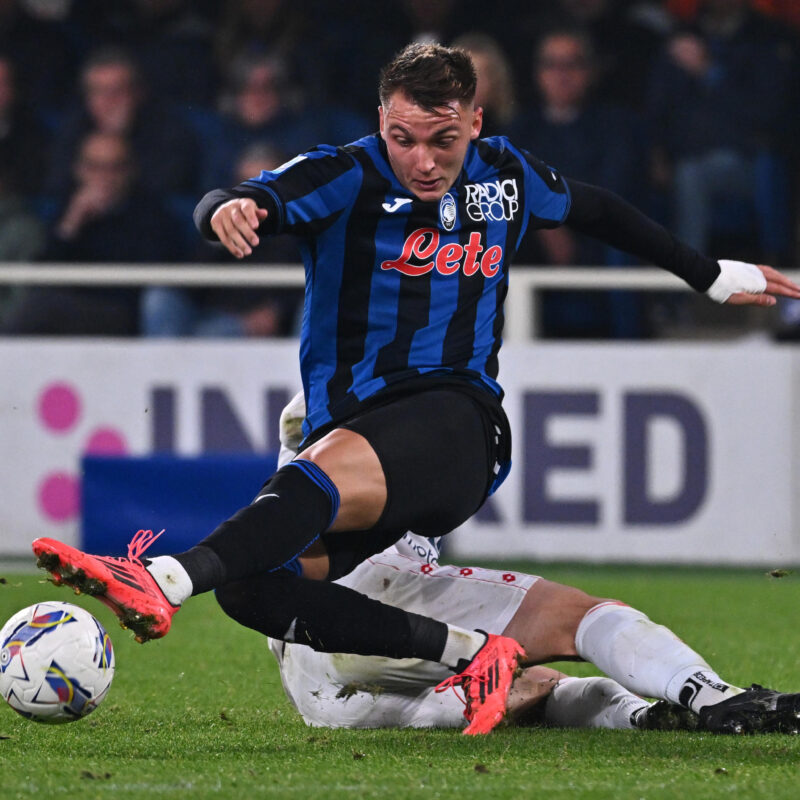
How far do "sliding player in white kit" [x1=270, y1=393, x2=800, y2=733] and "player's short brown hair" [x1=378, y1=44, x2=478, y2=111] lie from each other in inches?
47.1

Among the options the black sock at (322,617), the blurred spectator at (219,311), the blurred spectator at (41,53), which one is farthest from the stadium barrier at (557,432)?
the black sock at (322,617)

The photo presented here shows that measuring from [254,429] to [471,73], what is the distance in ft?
13.8

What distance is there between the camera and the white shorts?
3.71m

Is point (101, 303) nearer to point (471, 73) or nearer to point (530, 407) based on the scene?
point (530, 407)

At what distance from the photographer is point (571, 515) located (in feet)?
25.1

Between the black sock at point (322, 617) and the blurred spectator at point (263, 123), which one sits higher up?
the blurred spectator at point (263, 123)

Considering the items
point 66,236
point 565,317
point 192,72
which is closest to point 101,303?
point 66,236

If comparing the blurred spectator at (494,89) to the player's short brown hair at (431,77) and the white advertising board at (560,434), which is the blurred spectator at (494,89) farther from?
the player's short brown hair at (431,77)

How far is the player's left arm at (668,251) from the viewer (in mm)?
4168

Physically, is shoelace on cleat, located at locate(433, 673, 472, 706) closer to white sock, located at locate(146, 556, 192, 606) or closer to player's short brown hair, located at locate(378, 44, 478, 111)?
white sock, located at locate(146, 556, 192, 606)

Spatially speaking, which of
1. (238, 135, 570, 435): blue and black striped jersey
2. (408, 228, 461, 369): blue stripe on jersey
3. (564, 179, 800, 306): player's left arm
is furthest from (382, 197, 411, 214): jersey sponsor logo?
(564, 179, 800, 306): player's left arm

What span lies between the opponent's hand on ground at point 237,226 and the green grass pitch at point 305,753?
83cm

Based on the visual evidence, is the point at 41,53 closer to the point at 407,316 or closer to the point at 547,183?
the point at 547,183

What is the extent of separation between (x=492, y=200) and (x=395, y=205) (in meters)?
0.32
